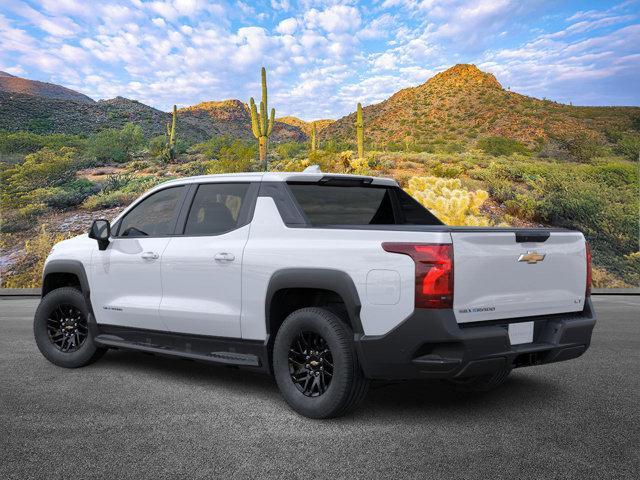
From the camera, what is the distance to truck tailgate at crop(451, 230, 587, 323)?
455 cm

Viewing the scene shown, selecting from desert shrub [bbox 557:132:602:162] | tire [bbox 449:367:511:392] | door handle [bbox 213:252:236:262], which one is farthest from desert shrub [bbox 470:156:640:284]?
door handle [bbox 213:252:236:262]

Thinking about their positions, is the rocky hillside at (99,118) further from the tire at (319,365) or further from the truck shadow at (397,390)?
the tire at (319,365)

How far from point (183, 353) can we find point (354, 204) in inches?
79.2

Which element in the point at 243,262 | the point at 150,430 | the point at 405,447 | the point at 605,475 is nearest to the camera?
the point at 605,475

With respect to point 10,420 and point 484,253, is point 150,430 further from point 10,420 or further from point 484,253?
point 484,253

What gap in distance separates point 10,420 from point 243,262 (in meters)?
2.06

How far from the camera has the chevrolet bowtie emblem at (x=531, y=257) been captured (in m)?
4.90

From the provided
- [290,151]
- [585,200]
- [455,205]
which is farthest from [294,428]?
[290,151]

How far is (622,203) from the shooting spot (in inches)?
1078

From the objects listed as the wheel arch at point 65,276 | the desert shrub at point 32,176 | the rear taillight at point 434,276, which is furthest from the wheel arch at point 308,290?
the desert shrub at point 32,176

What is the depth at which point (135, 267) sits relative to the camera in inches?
254

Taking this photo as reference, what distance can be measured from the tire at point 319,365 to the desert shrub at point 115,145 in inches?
1287

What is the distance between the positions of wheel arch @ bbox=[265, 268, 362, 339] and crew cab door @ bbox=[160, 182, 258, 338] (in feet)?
1.06

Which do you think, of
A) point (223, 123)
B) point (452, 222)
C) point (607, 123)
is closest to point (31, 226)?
point (452, 222)
